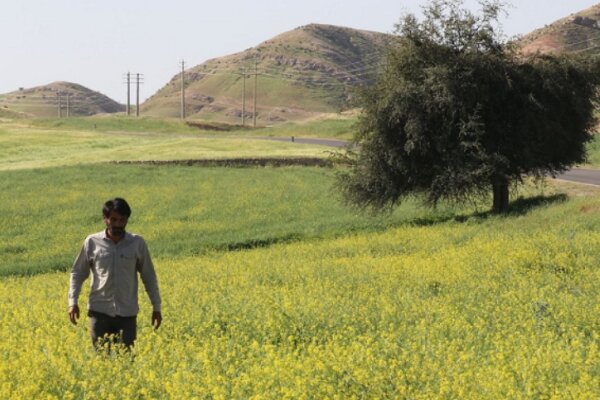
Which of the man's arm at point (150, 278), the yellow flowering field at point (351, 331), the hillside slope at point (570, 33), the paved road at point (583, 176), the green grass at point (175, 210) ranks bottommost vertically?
the green grass at point (175, 210)

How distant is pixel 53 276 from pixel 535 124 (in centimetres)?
1586

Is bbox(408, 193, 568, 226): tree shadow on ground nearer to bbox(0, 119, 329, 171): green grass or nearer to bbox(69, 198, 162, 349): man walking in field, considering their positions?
bbox(0, 119, 329, 171): green grass

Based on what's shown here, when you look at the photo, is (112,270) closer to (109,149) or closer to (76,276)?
(76,276)

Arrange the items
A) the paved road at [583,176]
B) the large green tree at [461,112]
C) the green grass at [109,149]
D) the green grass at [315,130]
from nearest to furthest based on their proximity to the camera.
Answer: the large green tree at [461,112], the paved road at [583,176], the green grass at [109,149], the green grass at [315,130]

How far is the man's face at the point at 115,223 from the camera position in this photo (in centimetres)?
847

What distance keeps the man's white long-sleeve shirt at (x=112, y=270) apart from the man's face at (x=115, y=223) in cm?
13

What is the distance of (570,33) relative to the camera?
168 meters

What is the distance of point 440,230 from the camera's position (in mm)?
25453

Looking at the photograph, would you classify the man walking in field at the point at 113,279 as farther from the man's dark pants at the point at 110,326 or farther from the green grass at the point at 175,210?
the green grass at the point at 175,210

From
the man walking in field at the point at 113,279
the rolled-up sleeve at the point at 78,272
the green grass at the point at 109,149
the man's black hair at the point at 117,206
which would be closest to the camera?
the man's black hair at the point at 117,206

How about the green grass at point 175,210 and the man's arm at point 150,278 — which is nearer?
the man's arm at point 150,278

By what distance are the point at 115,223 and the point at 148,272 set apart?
887 mm

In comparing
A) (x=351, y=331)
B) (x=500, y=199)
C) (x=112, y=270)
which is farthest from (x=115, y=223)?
(x=500, y=199)

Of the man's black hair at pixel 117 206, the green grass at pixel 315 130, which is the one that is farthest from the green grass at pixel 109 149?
the man's black hair at pixel 117 206
